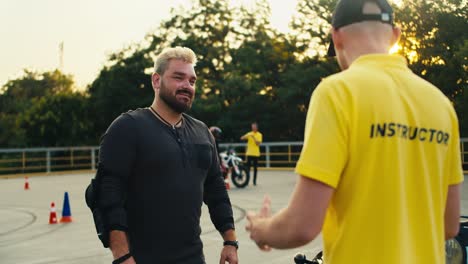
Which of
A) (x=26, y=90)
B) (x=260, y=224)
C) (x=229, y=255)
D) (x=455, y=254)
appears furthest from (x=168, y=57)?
(x=26, y=90)

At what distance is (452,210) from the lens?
7.01 feet

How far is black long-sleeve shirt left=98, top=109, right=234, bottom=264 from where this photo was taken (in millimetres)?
3139

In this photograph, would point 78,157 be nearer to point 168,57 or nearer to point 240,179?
point 240,179

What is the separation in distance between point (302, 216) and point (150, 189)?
5.10 ft

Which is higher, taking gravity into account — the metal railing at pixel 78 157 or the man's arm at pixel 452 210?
the man's arm at pixel 452 210

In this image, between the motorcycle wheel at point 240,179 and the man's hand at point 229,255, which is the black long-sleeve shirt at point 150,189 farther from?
the motorcycle wheel at point 240,179

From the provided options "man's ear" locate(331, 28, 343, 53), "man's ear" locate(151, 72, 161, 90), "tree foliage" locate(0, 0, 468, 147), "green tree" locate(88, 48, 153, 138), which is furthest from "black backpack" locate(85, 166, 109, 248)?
"green tree" locate(88, 48, 153, 138)

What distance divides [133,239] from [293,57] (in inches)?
1595

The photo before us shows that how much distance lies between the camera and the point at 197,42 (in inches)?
1923

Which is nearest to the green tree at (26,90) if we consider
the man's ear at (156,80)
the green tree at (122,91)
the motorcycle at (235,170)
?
the green tree at (122,91)

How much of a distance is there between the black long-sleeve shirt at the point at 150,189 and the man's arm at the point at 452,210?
1.51 meters

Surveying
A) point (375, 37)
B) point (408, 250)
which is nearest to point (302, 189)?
point (408, 250)

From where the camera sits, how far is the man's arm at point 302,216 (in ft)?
5.87

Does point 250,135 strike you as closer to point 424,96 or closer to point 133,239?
point 133,239
